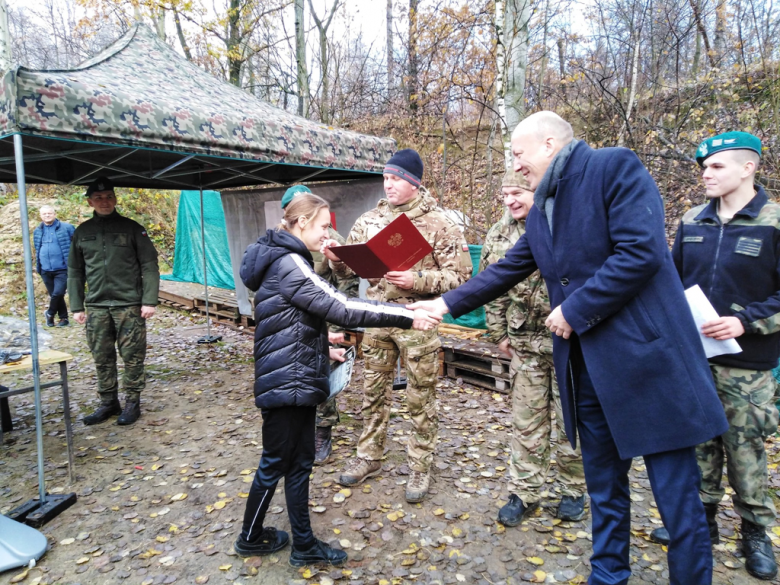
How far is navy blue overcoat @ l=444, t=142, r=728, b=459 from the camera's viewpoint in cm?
172

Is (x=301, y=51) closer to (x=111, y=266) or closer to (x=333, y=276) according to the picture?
(x=111, y=266)

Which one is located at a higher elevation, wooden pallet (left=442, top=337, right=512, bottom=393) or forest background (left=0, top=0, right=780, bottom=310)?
forest background (left=0, top=0, right=780, bottom=310)

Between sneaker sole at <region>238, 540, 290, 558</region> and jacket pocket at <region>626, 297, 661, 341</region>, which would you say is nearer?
jacket pocket at <region>626, 297, 661, 341</region>

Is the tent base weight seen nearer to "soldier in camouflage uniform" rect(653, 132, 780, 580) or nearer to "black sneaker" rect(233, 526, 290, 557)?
"black sneaker" rect(233, 526, 290, 557)

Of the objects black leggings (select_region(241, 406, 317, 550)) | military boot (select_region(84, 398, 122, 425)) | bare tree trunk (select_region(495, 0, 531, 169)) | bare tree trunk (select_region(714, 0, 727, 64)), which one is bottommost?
military boot (select_region(84, 398, 122, 425))

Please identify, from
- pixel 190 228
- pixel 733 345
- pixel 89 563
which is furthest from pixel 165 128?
pixel 190 228

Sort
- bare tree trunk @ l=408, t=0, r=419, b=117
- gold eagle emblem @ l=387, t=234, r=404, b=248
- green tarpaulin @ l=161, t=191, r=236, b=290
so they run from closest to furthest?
gold eagle emblem @ l=387, t=234, r=404, b=248 < green tarpaulin @ l=161, t=191, r=236, b=290 < bare tree trunk @ l=408, t=0, r=419, b=117

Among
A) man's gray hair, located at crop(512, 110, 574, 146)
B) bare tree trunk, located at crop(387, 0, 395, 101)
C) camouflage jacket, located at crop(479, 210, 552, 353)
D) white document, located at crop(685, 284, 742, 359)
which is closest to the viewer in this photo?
man's gray hair, located at crop(512, 110, 574, 146)

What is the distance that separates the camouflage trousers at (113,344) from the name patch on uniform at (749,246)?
15.5 ft

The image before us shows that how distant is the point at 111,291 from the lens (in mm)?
4555

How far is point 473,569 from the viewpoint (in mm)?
2547

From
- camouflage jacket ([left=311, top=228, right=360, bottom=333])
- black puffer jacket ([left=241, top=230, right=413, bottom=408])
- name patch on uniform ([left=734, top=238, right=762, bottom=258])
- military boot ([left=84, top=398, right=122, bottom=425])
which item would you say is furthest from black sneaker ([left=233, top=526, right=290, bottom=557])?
name patch on uniform ([left=734, top=238, right=762, bottom=258])

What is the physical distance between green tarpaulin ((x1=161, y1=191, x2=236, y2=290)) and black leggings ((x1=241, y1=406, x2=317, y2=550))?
303 inches

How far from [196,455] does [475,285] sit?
2.86 metres
